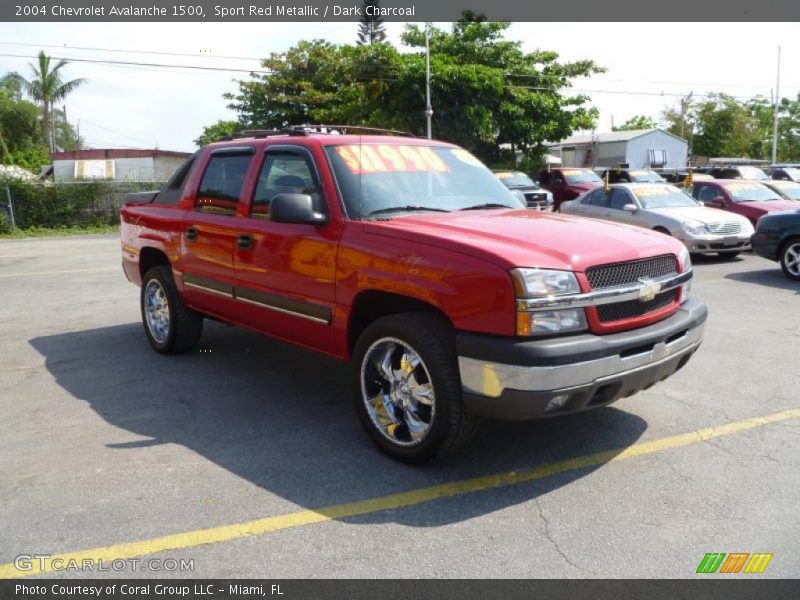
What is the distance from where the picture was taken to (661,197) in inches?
535

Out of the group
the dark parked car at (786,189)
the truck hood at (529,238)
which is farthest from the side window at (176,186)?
the dark parked car at (786,189)

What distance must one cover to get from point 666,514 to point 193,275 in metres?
3.99

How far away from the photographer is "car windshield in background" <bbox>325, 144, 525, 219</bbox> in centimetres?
440

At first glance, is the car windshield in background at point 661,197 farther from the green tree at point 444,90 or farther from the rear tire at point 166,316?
the green tree at point 444,90

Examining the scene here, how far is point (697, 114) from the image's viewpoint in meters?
67.5

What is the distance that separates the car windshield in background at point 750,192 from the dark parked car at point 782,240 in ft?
14.0

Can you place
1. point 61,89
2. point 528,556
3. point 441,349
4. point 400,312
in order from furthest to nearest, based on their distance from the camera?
point 61,89 → point 400,312 → point 441,349 → point 528,556

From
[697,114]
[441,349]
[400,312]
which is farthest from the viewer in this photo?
[697,114]

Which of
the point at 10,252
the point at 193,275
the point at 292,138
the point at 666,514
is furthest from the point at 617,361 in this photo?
the point at 10,252

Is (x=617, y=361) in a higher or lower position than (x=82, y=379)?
higher

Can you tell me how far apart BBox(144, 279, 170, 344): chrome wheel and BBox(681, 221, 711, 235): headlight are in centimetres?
928

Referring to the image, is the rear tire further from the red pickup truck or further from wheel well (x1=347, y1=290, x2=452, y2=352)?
wheel well (x1=347, y1=290, x2=452, y2=352)

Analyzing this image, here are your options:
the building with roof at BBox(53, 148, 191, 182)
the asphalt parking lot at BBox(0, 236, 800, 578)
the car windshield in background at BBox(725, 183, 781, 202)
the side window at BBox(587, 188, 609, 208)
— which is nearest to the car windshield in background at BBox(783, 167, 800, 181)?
the car windshield in background at BBox(725, 183, 781, 202)
